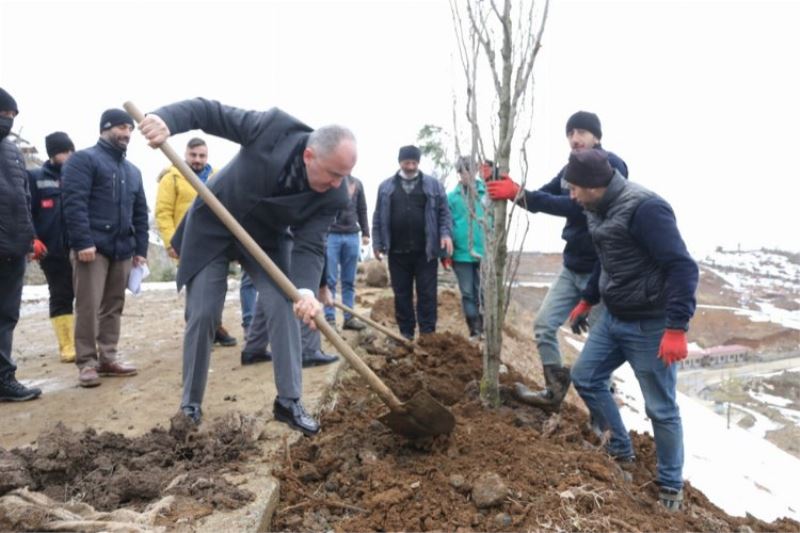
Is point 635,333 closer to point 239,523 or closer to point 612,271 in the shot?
point 612,271

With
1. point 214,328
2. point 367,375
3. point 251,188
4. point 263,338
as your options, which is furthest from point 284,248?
point 263,338

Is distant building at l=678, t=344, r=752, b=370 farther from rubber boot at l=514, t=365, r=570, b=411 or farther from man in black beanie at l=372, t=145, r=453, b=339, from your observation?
rubber boot at l=514, t=365, r=570, b=411

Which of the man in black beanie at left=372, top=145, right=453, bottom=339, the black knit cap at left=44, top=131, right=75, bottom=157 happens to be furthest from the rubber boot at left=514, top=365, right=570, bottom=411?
the black knit cap at left=44, top=131, right=75, bottom=157

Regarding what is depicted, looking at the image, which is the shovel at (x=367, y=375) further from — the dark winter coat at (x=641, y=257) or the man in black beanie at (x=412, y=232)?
the man in black beanie at (x=412, y=232)

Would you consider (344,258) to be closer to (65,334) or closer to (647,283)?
(65,334)

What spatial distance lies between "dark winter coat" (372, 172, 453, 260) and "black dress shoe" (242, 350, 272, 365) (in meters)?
1.67

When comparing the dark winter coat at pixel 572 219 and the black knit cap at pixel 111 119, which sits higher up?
the black knit cap at pixel 111 119

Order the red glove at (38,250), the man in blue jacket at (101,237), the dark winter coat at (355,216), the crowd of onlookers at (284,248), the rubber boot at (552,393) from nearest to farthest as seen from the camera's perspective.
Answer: the crowd of onlookers at (284,248) < the rubber boot at (552,393) < the man in blue jacket at (101,237) < the red glove at (38,250) < the dark winter coat at (355,216)

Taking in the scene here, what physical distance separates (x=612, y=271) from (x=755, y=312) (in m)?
15.4

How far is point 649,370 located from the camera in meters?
2.95

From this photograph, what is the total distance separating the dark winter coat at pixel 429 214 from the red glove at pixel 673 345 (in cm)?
278

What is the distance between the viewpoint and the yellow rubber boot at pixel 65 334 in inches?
189

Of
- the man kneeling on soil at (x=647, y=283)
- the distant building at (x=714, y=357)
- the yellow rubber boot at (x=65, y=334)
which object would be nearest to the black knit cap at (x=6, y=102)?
the yellow rubber boot at (x=65, y=334)

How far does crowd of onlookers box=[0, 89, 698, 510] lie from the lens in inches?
114
